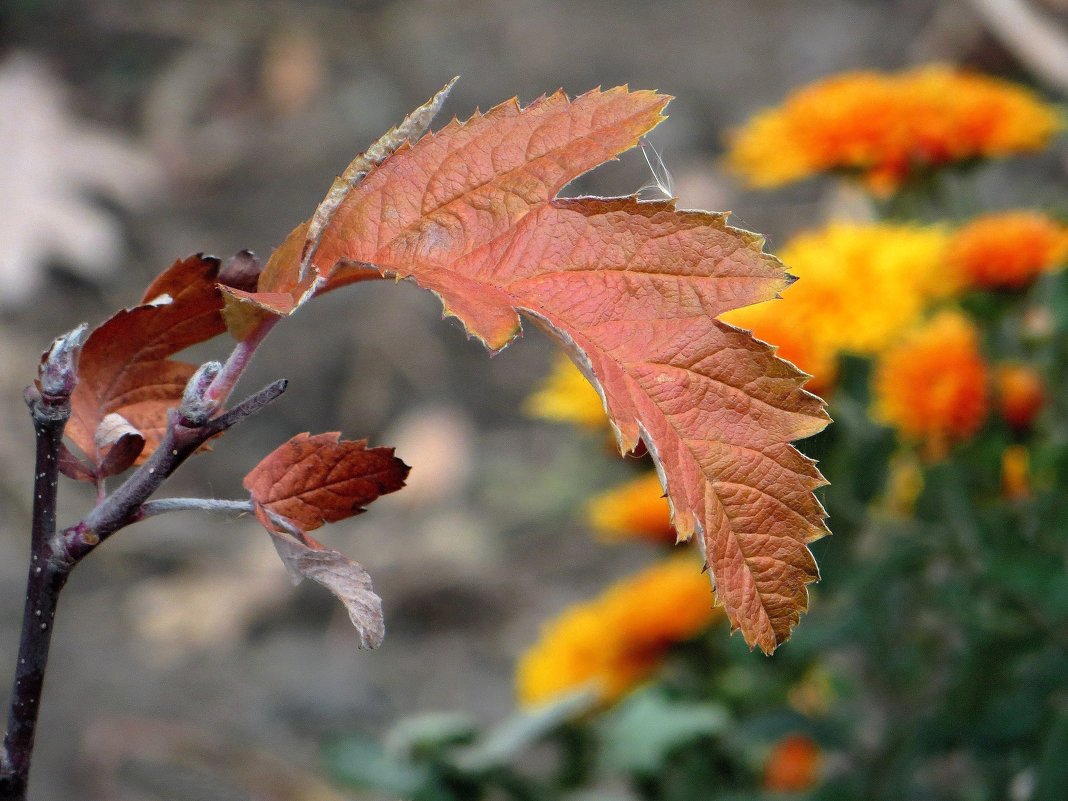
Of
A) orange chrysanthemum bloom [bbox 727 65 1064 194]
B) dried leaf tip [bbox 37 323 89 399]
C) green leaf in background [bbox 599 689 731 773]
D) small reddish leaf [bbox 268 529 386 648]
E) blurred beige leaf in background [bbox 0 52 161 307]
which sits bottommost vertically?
green leaf in background [bbox 599 689 731 773]

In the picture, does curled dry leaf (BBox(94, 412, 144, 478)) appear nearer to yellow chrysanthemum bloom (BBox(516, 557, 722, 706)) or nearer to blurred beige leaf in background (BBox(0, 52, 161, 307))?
yellow chrysanthemum bloom (BBox(516, 557, 722, 706))

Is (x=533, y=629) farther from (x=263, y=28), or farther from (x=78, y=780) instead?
(x=263, y=28)

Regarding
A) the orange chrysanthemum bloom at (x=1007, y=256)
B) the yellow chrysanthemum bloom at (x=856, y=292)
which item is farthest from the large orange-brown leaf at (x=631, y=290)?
the orange chrysanthemum bloom at (x=1007, y=256)

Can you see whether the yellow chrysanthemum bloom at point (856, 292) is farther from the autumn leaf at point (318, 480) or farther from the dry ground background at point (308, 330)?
the autumn leaf at point (318, 480)

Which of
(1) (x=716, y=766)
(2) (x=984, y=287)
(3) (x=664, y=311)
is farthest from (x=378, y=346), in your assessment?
(3) (x=664, y=311)

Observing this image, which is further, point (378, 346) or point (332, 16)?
point (332, 16)

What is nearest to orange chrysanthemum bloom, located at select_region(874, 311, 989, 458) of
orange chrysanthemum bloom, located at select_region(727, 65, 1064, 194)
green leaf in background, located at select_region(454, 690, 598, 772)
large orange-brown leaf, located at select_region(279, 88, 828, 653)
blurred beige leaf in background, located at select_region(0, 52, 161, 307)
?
orange chrysanthemum bloom, located at select_region(727, 65, 1064, 194)
